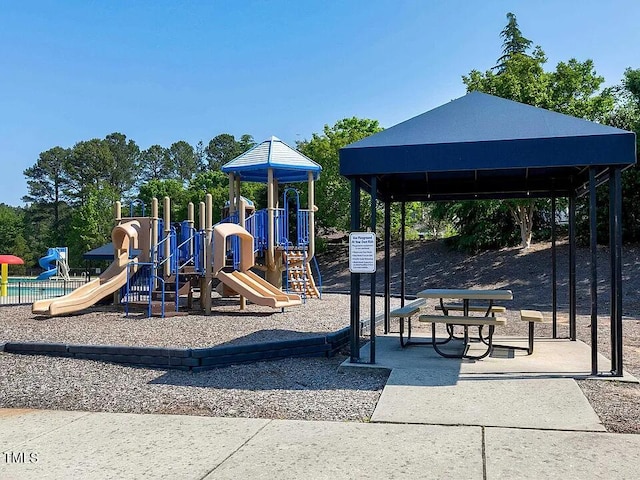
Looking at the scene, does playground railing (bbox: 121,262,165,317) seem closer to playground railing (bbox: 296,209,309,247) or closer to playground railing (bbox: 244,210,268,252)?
playground railing (bbox: 244,210,268,252)

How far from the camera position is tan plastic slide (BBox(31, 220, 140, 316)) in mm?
12172

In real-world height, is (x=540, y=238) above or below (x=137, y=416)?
above

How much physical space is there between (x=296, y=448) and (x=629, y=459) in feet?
7.73

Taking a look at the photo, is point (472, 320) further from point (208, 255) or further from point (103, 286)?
point (103, 286)

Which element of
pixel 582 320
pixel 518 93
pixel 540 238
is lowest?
pixel 582 320

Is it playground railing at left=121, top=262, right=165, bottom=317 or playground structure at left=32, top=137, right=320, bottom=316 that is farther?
playground railing at left=121, top=262, right=165, bottom=317

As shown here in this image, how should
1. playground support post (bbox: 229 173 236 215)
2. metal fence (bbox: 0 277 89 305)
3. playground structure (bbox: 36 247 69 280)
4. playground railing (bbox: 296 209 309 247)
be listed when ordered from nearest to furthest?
playground support post (bbox: 229 173 236 215)
playground railing (bbox: 296 209 309 247)
metal fence (bbox: 0 277 89 305)
playground structure (bbox: 36 247 69 280)

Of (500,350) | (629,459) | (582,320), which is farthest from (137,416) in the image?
(582,320)

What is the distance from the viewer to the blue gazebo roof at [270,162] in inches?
653

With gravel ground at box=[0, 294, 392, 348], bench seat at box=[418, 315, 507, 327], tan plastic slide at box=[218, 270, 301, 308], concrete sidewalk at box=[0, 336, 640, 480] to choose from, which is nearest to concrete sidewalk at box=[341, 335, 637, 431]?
concrete sidewalk at box=[0, 336, 640, 480]

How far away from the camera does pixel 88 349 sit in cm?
779

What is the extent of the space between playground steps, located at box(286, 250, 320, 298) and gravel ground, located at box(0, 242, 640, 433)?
1.06m

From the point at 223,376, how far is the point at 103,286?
23.5 feet

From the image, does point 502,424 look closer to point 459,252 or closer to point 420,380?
point 420,380
